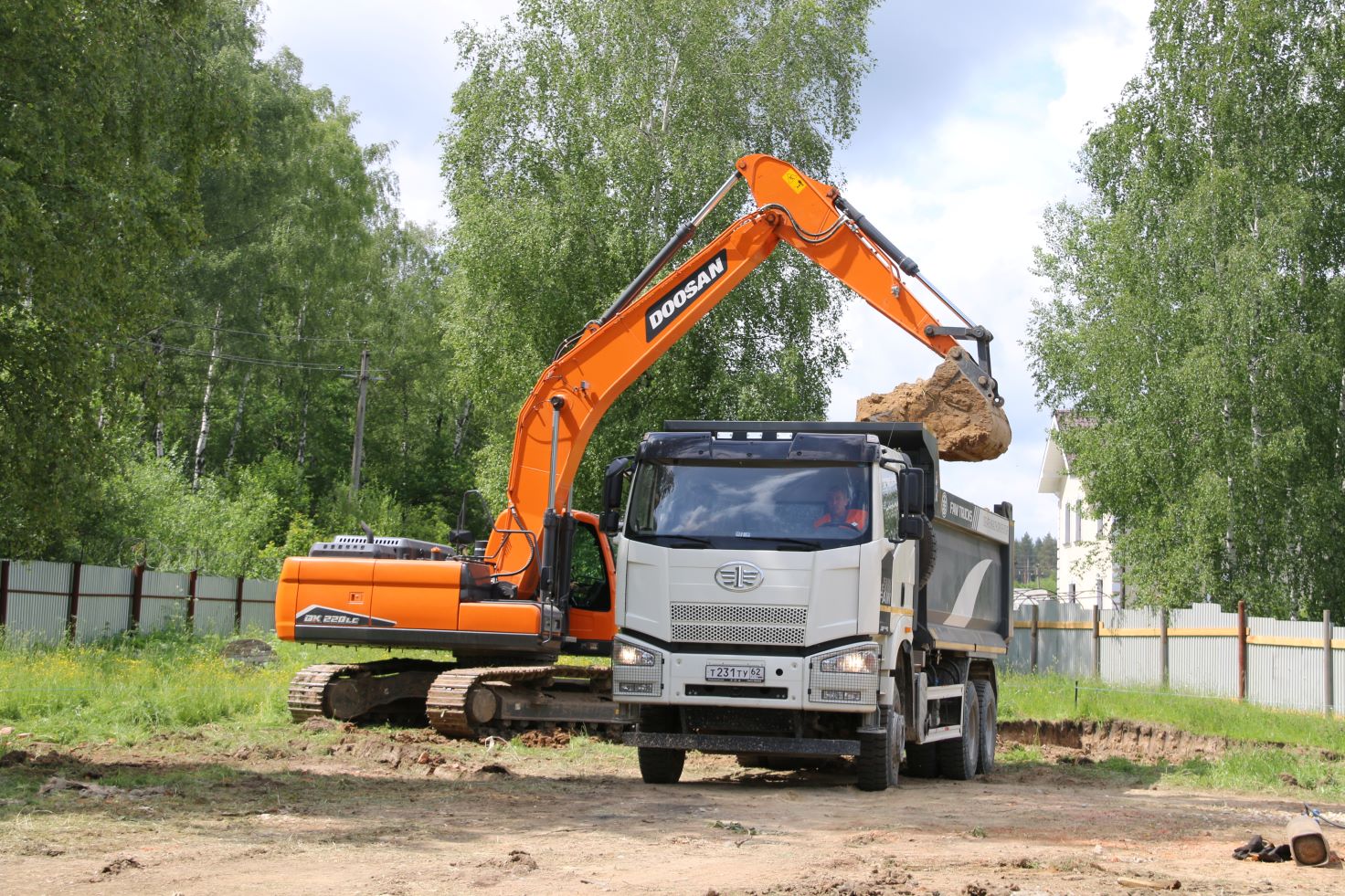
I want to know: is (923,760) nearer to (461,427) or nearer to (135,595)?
(135,595)

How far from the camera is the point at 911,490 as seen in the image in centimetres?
1205

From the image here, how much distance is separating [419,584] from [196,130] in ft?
19.8

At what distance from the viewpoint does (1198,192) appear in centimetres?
2898

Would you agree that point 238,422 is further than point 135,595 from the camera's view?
Yes

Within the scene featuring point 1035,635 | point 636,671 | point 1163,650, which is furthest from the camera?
point 1035,635

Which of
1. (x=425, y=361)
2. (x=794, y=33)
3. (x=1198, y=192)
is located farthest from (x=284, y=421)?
(x=1198, y=192)

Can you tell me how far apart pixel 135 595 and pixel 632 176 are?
12.5 meters

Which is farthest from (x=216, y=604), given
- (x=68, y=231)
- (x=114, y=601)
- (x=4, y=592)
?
(x=68, y=231)

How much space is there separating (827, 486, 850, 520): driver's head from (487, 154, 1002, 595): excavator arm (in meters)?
2.96

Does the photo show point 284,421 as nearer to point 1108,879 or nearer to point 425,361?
point 425,361

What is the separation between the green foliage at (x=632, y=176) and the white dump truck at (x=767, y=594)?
1464 centimetres

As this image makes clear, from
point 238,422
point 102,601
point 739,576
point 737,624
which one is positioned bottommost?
point 102,601

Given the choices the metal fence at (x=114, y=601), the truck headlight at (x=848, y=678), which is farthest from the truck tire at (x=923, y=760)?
the metal fence at (x=114, y=601)

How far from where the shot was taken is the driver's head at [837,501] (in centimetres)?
1185
